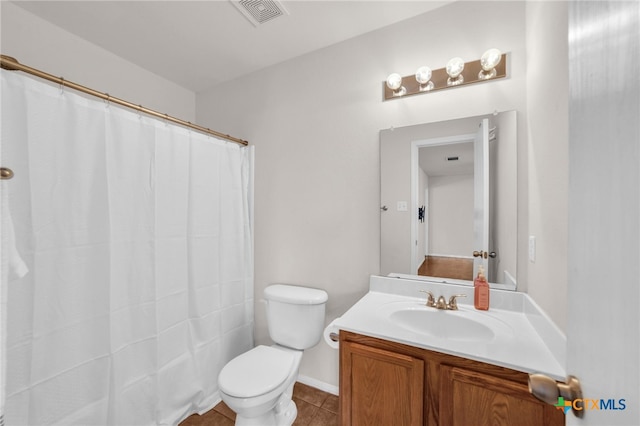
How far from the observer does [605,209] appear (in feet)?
1.22

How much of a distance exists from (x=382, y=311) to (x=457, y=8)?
170 centimetres

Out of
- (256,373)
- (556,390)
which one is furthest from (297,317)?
(556,390)

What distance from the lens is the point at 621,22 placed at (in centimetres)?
34

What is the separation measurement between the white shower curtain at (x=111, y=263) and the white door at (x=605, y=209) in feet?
4.85

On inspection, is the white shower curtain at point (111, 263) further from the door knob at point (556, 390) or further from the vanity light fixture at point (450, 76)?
the door knob at point (556, 390)

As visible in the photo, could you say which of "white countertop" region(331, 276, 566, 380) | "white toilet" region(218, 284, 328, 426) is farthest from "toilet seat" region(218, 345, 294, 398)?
"white countertop" region(331, 276, 566, 380)

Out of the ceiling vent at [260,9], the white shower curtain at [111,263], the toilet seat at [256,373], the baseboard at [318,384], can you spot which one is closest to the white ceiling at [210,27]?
the ceiling vent at [260,9]

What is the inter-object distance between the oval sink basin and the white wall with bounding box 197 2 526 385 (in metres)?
0.39

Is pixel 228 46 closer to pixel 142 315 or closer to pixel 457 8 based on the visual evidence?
pixel 457 8

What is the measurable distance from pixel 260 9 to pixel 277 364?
2062 millimetres

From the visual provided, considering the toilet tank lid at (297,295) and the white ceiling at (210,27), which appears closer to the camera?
the white ceiling at (210,27)

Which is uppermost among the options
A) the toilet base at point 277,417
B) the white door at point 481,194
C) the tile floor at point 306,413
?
the white door at point 481,194

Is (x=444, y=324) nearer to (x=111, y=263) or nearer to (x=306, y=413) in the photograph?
(x=306, y=413)

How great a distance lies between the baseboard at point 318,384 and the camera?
1.82 meters
